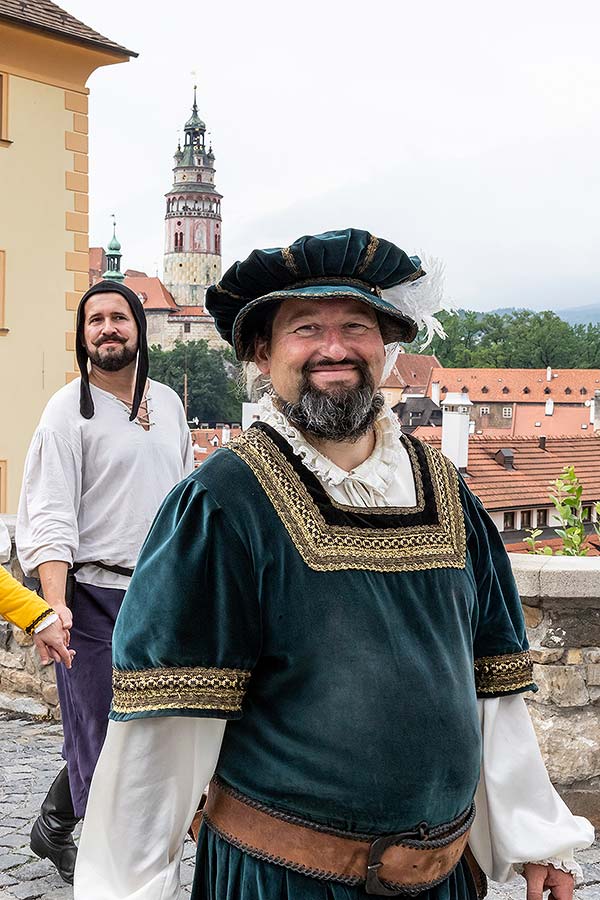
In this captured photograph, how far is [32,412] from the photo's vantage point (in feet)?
53.5

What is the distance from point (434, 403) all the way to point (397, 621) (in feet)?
267

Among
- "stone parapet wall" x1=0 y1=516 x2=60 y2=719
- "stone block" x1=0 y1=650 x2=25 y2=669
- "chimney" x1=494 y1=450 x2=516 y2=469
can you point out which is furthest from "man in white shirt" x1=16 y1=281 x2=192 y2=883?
"chimney" x1=494 y1=450 x2=516 y2=469

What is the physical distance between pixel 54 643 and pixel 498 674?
5.08 ft

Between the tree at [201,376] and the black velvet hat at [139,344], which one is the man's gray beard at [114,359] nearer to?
the black velvet hat at [139,344]

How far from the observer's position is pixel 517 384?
93875mm

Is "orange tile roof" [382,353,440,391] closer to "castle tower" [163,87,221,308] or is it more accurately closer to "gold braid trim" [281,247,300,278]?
"castle tower" [163,87,221,308]

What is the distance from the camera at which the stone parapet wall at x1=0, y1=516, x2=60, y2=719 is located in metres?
5.75

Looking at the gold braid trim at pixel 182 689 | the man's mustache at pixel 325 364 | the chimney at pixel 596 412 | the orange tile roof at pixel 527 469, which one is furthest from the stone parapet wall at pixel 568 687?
the chimney at pixel 596 412

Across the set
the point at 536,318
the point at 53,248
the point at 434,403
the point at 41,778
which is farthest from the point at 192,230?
the point at 41,778

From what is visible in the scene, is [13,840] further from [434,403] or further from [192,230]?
[192,230]

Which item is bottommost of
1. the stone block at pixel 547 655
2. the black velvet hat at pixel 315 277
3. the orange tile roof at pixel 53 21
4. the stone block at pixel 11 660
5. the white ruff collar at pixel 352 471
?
the stone block at pixel 11 660

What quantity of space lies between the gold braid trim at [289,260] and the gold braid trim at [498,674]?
2.56 ft

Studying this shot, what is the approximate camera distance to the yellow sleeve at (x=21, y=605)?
3.32 meters

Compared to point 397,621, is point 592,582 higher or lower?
lower
